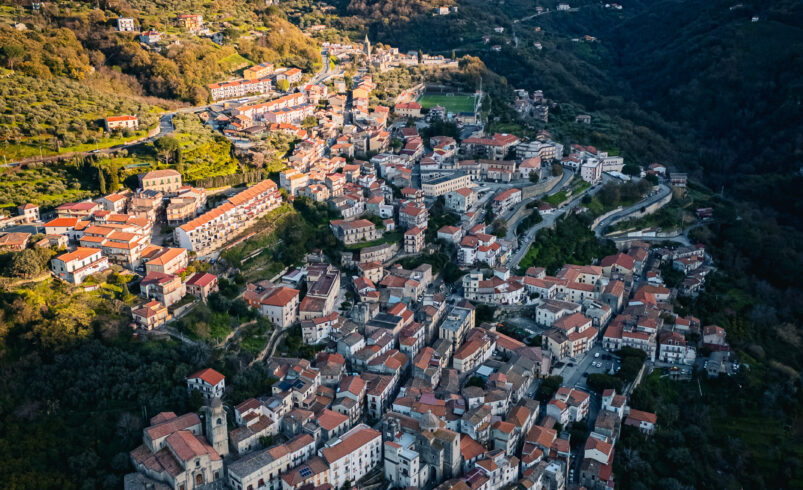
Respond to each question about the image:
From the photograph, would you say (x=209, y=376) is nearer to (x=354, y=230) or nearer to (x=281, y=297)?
(x=281, y=297)

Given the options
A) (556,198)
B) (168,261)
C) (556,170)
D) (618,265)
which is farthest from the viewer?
(556,170)

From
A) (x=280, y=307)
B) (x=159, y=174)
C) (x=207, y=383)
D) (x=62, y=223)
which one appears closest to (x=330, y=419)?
(x=207, y=383)

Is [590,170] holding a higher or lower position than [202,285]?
higher

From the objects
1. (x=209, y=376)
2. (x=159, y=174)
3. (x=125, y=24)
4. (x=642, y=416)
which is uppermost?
(x=125, y=24)

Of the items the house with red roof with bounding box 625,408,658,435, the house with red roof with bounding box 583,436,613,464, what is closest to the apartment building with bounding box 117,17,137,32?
the house with red roof with bounding box 583,436,613,464

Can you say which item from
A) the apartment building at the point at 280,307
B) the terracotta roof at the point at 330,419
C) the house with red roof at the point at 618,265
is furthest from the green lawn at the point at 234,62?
the terracotta roof at the point at 330,419

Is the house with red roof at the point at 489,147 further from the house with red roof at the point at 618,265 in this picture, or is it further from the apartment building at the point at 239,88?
the apartment building at the point at 239,88

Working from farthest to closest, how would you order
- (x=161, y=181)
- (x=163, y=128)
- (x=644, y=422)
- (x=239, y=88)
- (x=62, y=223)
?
(x=239, y=88) < (x=163, y=128) < (x=161, y=181) < (x=62, y=223) < (x=644, y=422)

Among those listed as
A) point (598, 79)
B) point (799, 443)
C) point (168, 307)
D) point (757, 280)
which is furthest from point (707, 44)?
point (168, 307)
